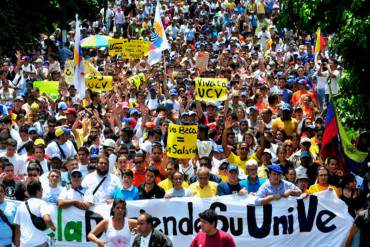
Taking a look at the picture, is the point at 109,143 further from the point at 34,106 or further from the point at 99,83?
the point at 99,83

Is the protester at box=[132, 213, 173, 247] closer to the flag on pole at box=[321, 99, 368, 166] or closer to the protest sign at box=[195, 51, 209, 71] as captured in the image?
the flag on pole at box=[321, 99, 368, 166]

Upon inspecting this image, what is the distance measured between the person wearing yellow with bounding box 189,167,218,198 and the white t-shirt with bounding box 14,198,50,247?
2233 millimetres

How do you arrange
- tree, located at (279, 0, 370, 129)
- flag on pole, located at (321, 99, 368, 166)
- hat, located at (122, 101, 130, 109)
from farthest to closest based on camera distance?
hat, located at (122, 101, 130, 109) → tree, located at (279, 0, 370, 129) → flag on pole, located at (321, 99, 368, 166)

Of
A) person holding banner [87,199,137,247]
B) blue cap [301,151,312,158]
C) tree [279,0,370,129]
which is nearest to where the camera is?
person holding banner [87,199,137,247]

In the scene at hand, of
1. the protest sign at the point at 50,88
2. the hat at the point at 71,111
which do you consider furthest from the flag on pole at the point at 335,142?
the protest sign at the point at 50,88

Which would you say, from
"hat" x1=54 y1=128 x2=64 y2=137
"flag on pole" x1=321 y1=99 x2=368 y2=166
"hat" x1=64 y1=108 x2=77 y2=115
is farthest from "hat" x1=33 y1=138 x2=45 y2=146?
"flag on pole" x1=321 y1=99 x2=368 y2=166

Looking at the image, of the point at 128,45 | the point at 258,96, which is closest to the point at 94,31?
the point at 128,45

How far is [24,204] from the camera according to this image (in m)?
13.4

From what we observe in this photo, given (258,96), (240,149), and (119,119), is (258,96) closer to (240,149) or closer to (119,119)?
(119,119)

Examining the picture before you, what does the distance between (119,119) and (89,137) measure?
94.0 inches

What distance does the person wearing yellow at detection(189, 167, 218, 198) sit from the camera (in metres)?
14.6

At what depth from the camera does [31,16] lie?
26.1 meters

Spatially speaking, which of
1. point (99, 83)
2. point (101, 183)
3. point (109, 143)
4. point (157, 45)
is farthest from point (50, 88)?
point (101, 183)

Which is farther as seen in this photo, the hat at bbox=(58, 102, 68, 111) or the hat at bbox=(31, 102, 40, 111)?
the hat at bbox=(31, 102, 40, 111)
